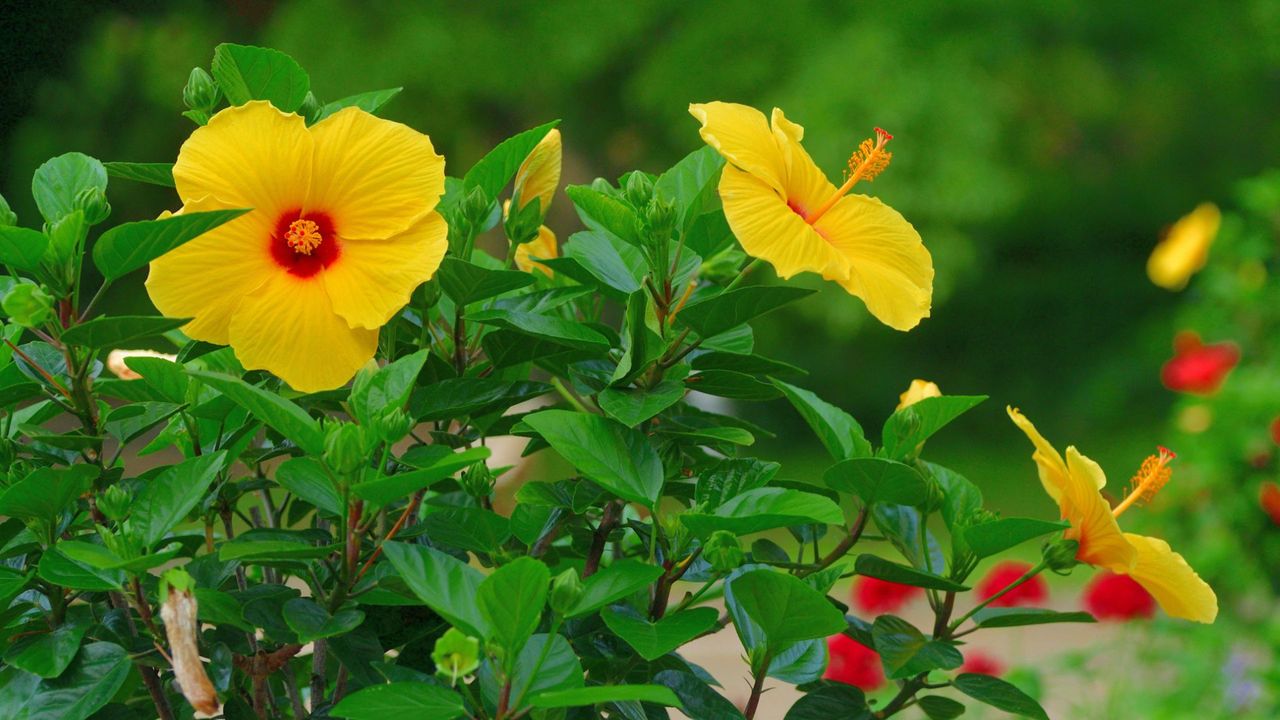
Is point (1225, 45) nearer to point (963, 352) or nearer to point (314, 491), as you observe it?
point (963, 352)

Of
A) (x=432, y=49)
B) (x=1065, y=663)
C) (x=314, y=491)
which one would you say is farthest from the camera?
(x=432, y=49)

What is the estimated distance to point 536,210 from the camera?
84 cm

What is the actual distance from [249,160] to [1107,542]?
0.55 m

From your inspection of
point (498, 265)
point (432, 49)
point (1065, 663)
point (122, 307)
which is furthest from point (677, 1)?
point (498, 265)

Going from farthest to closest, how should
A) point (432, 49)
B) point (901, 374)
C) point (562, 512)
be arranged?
point (901, 374)
point (432, 49)
point (562, 512)

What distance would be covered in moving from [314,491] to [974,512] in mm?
411

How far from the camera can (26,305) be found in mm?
654

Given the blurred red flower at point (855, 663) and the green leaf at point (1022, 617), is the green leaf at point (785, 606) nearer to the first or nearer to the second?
the green leaf at point (1022, 617)

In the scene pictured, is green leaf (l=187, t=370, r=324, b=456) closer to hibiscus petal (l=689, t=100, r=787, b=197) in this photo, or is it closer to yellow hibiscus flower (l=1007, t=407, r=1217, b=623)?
hibiscus petal (l=689, t=100, r=787, b=197)

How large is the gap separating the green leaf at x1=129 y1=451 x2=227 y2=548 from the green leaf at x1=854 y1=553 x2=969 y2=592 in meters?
0.37

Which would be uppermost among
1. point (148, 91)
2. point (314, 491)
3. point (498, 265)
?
point (148, 91)

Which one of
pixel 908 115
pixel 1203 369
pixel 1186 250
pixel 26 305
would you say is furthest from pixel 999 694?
pixel 908 115

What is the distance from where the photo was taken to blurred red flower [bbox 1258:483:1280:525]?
2.98 metres

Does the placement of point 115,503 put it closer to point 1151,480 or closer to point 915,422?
point 915,422
